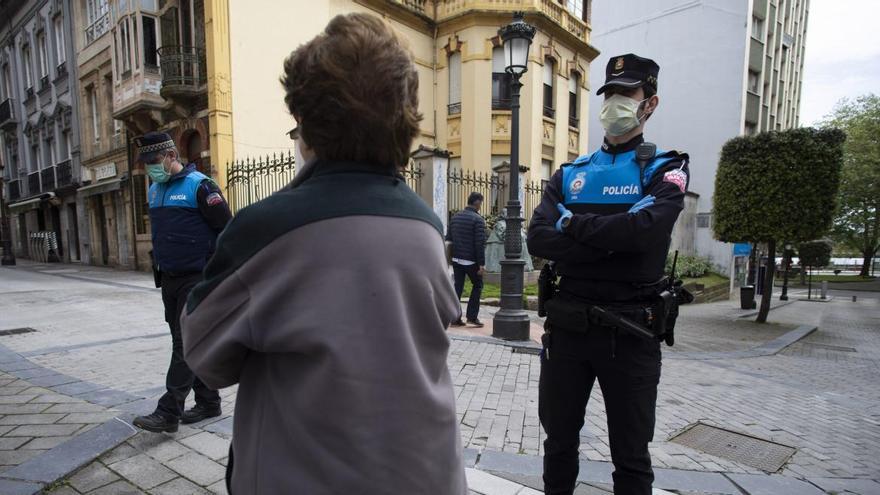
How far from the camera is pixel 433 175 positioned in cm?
1105

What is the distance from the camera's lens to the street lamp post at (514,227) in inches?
246

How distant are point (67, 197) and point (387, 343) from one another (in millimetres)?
24926

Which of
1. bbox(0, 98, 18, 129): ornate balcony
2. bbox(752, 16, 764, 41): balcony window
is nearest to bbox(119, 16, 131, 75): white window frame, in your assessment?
bbox(0, 98, 18, 129): ornate balcony

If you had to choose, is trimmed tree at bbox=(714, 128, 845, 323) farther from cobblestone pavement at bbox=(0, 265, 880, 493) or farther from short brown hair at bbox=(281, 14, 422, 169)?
short brown hair at bbox=(281, 14, 422, 169)

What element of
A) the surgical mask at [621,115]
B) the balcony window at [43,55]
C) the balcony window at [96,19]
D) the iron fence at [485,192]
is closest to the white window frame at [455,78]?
the iron fence at [485,192]

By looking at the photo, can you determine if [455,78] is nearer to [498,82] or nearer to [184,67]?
[498,82]

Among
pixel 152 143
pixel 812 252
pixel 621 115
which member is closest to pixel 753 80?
pixel 812 252

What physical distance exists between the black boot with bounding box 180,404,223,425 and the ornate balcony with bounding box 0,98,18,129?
2865 cm

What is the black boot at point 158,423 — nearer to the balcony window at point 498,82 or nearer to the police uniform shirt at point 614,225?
the police uniform shirt at point 614,225

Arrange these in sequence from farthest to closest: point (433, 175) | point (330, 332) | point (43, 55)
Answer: point (43, 55) → point (433, 175) → point (330, 332)

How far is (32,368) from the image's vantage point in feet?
15.1

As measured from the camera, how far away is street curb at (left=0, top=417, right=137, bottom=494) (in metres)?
2.54

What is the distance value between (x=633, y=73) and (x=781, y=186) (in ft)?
33.0

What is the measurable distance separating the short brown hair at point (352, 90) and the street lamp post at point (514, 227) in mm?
5330
